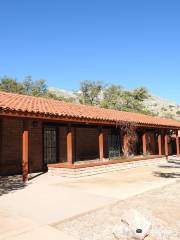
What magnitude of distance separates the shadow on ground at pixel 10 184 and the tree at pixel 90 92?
1651 inches

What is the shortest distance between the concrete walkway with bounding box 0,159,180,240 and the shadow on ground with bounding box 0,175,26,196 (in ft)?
0.97

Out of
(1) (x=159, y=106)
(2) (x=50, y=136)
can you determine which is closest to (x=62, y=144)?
(2) (x=50, y=136)

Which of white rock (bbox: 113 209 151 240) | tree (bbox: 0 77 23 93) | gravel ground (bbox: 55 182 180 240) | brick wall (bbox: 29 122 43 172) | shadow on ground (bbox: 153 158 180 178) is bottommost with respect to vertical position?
shadow on ground (bbox: 153 158 180 178)

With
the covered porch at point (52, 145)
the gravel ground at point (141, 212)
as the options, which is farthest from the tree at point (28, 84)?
the gravel ground at point (141, 212)

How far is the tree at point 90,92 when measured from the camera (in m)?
54.2

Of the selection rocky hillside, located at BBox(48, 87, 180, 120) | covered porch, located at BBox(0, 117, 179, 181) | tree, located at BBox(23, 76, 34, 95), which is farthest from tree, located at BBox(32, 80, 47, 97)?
rocky hillside, located at BBox(48, 87, 180, 120)

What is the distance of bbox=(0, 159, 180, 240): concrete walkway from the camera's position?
5.44m

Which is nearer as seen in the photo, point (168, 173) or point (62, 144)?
point (168, 173)

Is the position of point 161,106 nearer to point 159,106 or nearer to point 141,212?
point 159,106

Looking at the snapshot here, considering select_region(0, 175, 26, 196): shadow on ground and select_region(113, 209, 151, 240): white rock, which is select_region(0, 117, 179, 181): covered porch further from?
select_region(113, 209, 151, 240): white rock

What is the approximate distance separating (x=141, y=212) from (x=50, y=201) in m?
2.61

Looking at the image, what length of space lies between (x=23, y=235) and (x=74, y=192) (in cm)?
432

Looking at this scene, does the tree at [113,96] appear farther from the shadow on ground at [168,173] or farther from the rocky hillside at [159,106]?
the rocky hillside at [159,106]

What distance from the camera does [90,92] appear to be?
2165 inches
